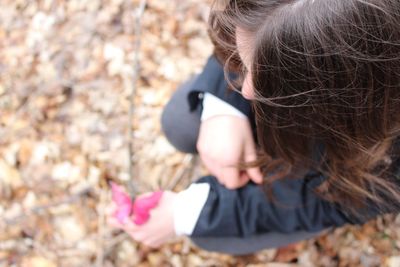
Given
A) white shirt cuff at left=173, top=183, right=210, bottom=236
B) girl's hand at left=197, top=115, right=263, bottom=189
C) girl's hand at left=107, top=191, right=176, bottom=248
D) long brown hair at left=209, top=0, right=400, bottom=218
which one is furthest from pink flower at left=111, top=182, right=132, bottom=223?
long brown hair at left=209, top=0, right=400, bottom=218

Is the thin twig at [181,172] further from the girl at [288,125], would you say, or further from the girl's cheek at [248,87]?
the girl's cheek at [248,87]

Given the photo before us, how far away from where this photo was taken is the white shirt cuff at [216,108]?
1.06 metres

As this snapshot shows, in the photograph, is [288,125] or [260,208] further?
[260,208]

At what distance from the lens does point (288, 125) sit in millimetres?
733

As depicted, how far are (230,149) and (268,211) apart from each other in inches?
6.2

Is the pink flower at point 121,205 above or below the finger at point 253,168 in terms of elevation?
below

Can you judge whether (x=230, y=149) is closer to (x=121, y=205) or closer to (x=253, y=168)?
(x=253, y=168)

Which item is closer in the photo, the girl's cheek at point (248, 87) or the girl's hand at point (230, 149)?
the girl's cheek at point (248, 87)

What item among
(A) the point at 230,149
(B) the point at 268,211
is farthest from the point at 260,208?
(A) the point at 230,149

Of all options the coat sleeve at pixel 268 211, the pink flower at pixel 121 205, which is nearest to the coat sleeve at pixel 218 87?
the coat sleeve at pixel 268 211

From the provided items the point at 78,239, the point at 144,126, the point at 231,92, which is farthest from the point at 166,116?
the point at 78,239

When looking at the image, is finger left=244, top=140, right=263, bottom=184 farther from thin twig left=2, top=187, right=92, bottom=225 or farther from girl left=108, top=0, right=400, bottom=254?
thin twig left=2, top=187, right=92, bottom=225

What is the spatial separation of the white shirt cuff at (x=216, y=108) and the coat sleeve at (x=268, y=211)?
17 centimetres

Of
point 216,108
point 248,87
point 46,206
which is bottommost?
point 46,206
